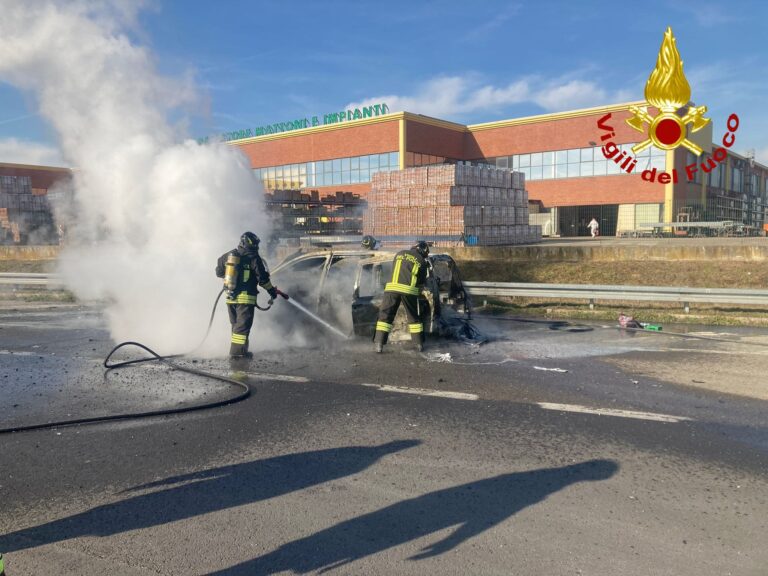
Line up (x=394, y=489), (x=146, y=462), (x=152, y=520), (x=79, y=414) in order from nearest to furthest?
(x=152, y=520) < (x=394, y=489) < (x=146, y=462) < (x=79, y=414)

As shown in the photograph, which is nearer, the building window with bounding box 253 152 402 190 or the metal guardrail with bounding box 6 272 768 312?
the metal guardrail with bounding box 6 272 768 312

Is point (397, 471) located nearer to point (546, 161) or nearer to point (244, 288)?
point (244, 288)

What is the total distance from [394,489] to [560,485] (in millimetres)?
1149

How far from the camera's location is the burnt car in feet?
29.8

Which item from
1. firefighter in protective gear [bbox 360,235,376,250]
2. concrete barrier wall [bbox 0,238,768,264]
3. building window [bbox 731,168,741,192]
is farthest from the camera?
building window [bbox 731,168,741,192]

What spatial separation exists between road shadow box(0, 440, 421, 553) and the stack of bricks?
16.5 m

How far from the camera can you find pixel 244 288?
27.7 ft

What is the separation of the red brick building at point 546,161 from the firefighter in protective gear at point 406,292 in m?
29.4

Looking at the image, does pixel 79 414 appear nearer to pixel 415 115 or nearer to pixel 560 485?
pixel 560 485

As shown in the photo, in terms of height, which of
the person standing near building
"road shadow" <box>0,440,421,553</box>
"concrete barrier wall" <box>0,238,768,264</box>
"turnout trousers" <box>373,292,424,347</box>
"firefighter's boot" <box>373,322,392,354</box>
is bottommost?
"road shadow" <box>0,440,421,553</box>

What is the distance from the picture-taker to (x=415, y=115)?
39.9 metres

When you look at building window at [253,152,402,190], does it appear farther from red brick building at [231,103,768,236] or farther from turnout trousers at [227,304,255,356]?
turnout trousers at [227,304,255,356]

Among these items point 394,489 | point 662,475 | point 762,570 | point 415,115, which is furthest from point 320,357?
point 415,115

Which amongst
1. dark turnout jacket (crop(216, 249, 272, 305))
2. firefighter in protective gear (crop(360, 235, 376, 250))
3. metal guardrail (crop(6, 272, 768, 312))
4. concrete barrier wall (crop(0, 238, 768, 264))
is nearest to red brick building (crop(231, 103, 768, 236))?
concrete barrier wall (crop(0, 238, 768, 264))
